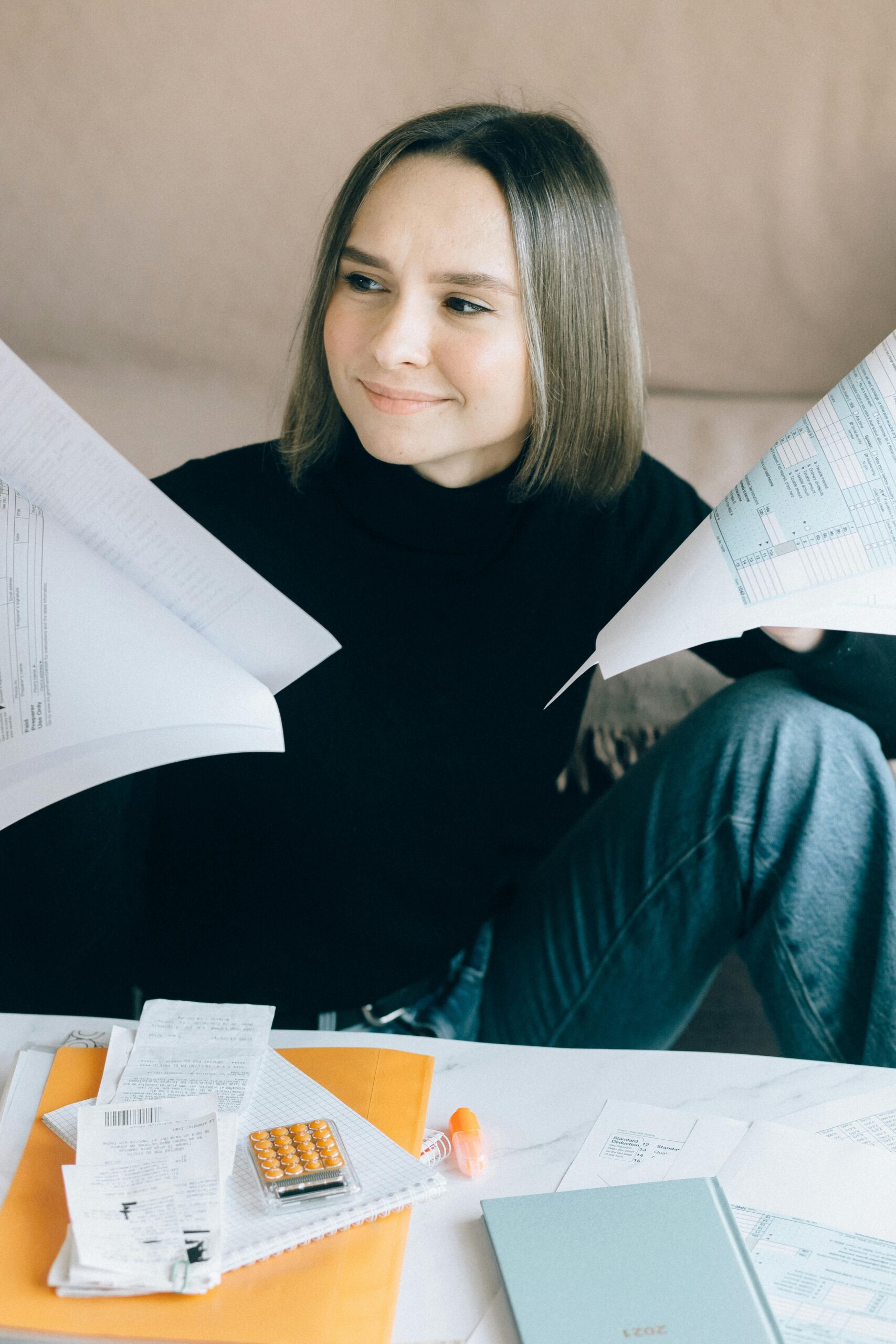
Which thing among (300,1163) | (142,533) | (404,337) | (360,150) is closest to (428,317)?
(404,337)

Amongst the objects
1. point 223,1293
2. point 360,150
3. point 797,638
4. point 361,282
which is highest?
point 360,150

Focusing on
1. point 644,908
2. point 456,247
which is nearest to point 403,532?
point 456,247

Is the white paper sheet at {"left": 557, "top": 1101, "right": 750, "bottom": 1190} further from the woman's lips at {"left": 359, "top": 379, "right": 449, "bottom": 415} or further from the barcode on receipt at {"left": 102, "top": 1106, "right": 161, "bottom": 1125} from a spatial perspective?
the woman's lips at {"left": 359, "top": 379, "right": 449, "bottom": 415}

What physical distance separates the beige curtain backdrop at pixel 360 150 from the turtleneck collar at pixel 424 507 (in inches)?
16.5

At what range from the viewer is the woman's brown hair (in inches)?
36.8

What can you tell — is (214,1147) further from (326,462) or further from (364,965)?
(326,462)

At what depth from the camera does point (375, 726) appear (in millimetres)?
1072

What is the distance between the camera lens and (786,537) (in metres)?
0.66

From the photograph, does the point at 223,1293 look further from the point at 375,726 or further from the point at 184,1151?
the point at 375,726

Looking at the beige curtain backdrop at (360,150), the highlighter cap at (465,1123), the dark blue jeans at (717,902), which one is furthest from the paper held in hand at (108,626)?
the beige curtain backdrop at (360,150)

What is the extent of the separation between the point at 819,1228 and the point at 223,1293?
30 cm

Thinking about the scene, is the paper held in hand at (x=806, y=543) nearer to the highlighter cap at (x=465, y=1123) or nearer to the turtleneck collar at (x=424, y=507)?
the highlighter cap at (x=465, y=1123)

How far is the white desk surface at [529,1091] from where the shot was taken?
1.95 ft

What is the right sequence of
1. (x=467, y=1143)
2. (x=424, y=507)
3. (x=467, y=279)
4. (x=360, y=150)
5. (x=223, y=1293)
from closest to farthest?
1. (x=223, y=1293)
2. (x=467, y=1143)
3. (x=467, y=279)
4. (x=424, y=507)
5. (x=360, y=150)
